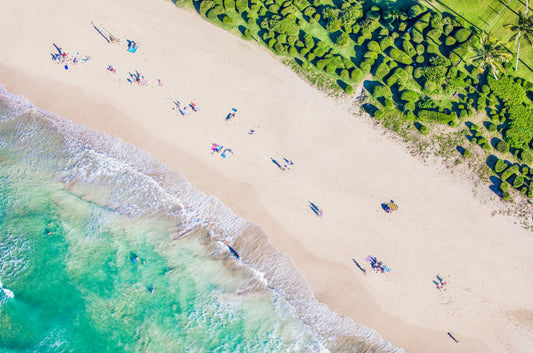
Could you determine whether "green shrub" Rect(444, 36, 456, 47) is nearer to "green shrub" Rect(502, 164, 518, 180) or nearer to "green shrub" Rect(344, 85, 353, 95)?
"green shrub" Rect(344, 85, 353, 95)

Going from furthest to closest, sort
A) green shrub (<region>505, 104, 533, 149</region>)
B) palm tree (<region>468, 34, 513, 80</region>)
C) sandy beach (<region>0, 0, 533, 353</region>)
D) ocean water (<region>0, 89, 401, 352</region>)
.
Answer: green shrub (<region>505, 104, 533, 149</region>) → sandy beach (<region>0, 0, 533, 353</region>) → ocean water (<region>0, 89, 401, 352</region>) → palm tree (<region>468, 34, 513, 80</region>)

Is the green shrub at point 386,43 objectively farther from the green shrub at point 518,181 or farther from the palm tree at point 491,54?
the green shrub at point 518,181

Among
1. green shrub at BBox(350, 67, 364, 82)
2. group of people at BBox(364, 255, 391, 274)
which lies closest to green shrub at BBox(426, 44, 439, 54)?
green shrub at BBox(350, 67, 364, 82)

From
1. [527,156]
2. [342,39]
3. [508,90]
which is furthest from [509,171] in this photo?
[342,39]

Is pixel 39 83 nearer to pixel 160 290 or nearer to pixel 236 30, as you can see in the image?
pixel 236 30

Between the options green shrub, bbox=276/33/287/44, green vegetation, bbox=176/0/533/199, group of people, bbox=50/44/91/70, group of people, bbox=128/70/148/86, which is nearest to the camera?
green vegetation, bbox=176/0/533/199

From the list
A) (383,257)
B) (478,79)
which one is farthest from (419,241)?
(478,79)

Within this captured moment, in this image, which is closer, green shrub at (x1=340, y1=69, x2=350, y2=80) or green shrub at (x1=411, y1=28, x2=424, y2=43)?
green shrub at (x1=340, y1=69, x2=350, y2=80)
